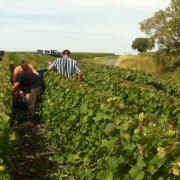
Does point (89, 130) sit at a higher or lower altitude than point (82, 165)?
higher

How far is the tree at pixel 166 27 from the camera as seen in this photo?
4712 cm

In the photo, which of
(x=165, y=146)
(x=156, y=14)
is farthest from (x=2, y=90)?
(x=156, y=14)

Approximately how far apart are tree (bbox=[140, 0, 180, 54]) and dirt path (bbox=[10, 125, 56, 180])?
3383 cm

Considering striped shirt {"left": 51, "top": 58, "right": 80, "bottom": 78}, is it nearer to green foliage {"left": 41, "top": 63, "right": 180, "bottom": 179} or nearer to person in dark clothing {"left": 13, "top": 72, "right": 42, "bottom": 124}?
green foliage {"left": 41, "top": 63, "right": 180, "bottom": 179}

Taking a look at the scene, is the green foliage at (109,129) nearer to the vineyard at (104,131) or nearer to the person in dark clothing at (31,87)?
the vineyard at (104,131)

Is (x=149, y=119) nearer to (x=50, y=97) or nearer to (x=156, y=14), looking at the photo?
(x=50, y=97)

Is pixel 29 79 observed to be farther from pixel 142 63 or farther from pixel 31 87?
pixel 142 63

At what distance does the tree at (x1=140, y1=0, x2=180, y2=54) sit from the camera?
4712cm

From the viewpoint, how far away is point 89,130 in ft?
30.3

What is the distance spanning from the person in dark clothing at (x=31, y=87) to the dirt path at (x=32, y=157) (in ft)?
2.48

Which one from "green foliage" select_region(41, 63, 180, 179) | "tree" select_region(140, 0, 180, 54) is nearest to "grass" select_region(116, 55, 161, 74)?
"tree" select_region(140, 0, 180, 54)

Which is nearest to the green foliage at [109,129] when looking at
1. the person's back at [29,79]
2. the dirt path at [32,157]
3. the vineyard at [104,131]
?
the vineyard at [104,131]

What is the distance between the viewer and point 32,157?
36.9ft

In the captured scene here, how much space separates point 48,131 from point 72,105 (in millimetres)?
2942
